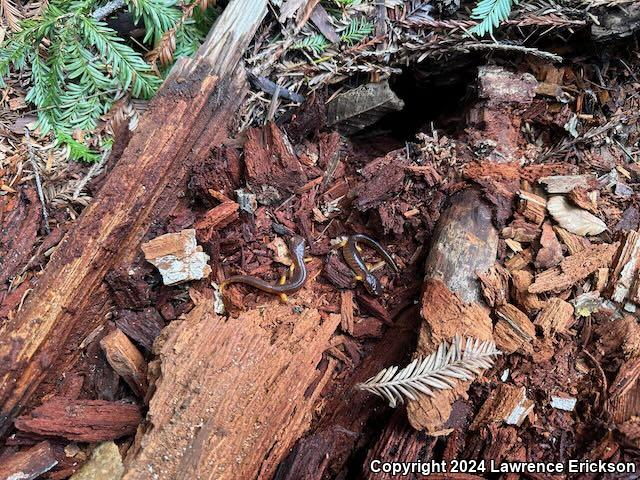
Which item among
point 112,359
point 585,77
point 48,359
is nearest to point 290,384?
point 112,359

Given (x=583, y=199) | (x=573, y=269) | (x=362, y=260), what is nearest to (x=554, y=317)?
(x=573, y=269)

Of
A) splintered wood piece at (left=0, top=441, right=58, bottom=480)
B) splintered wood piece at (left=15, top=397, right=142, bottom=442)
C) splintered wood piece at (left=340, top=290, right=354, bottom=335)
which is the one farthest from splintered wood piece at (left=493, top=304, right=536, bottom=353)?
splintered wood piece at (left=0, top=441, right=58, bottom=480)

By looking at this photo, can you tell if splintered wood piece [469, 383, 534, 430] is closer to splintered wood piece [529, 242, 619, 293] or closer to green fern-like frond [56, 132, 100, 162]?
splintered wood piece [529, 242, 619, 293]

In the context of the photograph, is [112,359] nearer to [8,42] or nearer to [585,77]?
[8,42]

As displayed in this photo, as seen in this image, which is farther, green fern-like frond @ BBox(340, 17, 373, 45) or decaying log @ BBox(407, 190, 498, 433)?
green fern-like frond @ BBox(340, 17, 373, 45)

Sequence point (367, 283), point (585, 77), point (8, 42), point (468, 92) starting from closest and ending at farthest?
1. point (8, 42)
2. point (367, 283)
3. point (585, 77)
4. point (468, 92)
